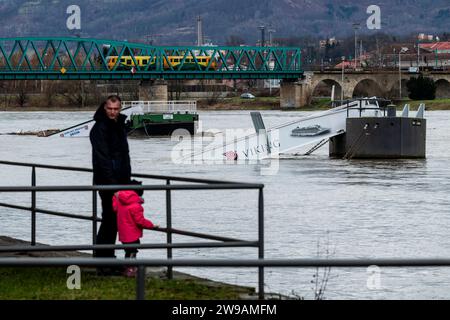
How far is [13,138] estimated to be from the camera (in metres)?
82.2

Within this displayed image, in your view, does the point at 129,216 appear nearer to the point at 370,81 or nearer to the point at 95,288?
the point at 95,288

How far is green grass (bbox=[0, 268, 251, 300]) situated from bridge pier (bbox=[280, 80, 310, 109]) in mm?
159758

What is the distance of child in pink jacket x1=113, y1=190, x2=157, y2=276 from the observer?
45.9 ft

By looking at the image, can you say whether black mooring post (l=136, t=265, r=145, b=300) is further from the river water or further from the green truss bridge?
the green truss bridge

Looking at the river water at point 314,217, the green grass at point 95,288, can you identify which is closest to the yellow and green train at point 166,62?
the river water at point 314,217

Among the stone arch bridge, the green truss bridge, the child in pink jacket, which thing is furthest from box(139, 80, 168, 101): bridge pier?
the child in pink jacket

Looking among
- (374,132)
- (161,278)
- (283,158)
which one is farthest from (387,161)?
(161,278)

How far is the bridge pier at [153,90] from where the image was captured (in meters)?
165

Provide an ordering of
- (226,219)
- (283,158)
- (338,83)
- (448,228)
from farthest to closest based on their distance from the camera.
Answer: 1. (338,83)
2. (283,158)
3. (226,219)
4. (448,228)

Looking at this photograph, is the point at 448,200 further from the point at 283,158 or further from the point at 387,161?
the point at 283,158

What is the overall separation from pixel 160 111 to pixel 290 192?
2143 inches

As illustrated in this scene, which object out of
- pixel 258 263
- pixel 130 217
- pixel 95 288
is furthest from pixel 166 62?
pixel 258 263

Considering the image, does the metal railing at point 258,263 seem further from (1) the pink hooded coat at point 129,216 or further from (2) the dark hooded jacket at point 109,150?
(2) the dark hooded jacket at point 109,150

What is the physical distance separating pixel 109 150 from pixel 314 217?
1427 centimetres
